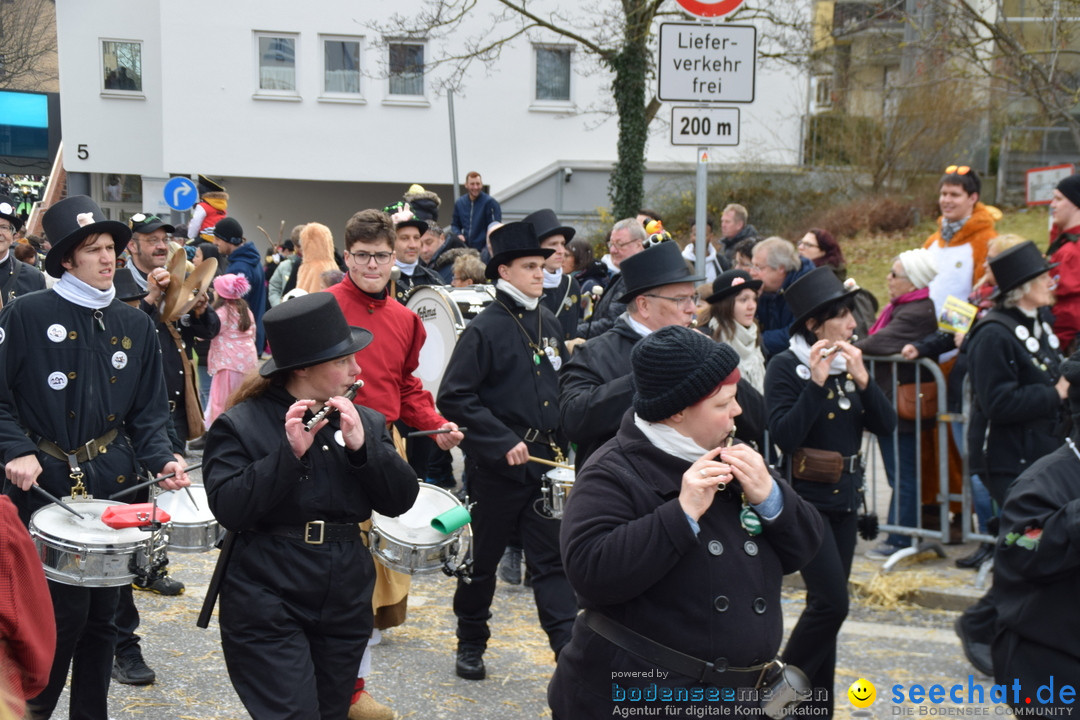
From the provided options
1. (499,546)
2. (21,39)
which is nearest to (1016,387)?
(499,546)

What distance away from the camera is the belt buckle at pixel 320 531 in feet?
13.1

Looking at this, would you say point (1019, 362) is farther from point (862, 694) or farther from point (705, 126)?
point (705, 126)

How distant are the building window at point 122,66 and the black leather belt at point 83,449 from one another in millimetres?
30251

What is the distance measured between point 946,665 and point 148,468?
14.6ft

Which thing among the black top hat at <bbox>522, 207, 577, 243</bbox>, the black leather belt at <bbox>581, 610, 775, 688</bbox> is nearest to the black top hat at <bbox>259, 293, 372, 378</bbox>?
the black leather belt at <bbox>581, 610, 775, 688</bbox>

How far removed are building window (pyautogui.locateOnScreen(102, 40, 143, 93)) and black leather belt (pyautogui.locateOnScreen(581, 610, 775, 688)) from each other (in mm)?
32538

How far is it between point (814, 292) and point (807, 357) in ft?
1.03

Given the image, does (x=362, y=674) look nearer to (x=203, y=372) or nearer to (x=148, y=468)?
(x=148, y=468)

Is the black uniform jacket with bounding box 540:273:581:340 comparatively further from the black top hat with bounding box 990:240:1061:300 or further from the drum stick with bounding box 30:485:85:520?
the drum stick with bounding box 30:485:85:520

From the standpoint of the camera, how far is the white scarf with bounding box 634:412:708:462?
3.36m

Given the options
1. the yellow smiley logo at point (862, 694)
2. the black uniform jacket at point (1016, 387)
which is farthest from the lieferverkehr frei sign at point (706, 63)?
the yellow smiley logo at point (862, 694)

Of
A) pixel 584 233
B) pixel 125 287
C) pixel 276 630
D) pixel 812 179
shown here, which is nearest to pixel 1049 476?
pixel 276 630

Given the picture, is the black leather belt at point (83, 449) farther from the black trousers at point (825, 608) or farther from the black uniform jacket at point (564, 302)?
the black uniform jacket at point (564, 302)

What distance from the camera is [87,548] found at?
14.2 ft
